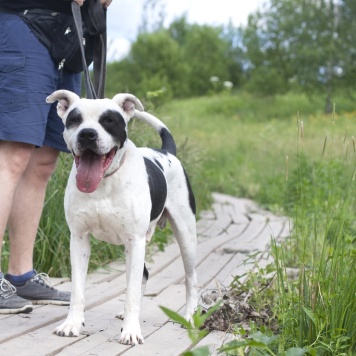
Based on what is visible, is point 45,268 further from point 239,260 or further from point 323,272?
point 323,272

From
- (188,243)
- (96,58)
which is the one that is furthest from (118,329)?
(96,58)

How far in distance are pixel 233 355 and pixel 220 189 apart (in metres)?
8.05

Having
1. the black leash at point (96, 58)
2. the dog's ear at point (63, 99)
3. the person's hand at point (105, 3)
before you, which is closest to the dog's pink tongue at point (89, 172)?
the dog's ear at point (63, 99)

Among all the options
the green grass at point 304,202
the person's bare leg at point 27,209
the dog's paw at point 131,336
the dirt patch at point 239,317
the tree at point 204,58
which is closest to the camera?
the green grass at point 304,202

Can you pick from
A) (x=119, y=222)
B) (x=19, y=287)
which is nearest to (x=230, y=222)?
(x=19, y=287)

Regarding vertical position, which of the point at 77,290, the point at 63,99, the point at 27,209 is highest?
the point at 63,99

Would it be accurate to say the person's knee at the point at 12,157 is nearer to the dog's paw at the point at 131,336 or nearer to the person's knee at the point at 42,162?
the person's knee at the point at 42,162

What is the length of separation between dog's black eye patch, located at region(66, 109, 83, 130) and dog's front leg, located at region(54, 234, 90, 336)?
21.1 inches

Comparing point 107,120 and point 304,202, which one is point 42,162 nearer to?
point 107,120

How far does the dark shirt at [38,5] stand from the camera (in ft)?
12.4

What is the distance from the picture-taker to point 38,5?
3797mm

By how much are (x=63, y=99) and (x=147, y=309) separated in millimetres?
1277

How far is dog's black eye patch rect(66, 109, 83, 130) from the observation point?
10.4ft

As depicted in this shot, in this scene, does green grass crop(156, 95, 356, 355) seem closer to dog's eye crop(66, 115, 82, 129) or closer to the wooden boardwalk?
the wooden boardwalk
